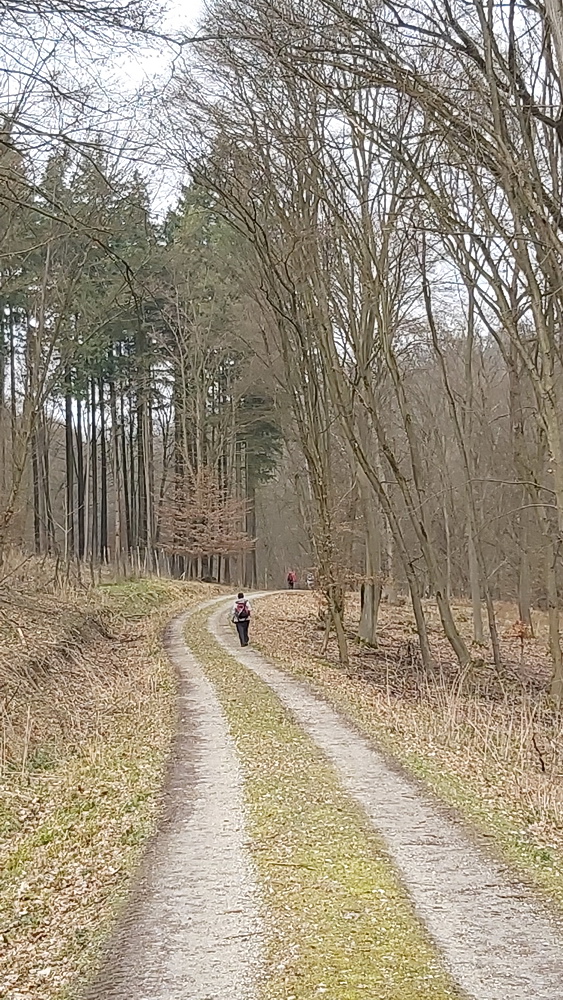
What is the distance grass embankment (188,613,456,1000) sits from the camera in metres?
4.32

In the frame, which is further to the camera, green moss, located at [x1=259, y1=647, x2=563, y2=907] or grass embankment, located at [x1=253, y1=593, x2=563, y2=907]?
grass embankment, located at [x1=253, y1=593, x2=563, y2=907]

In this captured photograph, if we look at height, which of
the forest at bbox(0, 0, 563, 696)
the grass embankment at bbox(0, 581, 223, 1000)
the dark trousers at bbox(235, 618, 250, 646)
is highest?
the forest at bbox(0, 0, 563, 696)

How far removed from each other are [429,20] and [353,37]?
879 mm

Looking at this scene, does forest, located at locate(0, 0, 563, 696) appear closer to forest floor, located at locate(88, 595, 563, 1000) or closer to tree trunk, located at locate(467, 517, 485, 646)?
tree trunk, located at locate(467, 517, 485, 646)

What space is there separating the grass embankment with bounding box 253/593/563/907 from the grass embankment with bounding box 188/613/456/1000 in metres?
0.99

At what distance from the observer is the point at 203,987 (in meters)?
4.35

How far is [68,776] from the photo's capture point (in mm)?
9727

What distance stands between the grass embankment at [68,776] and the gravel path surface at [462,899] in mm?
1852

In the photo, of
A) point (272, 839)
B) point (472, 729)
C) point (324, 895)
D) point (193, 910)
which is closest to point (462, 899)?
point (324, 895)

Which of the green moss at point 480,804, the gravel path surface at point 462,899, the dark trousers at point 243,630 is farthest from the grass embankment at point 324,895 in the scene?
the dark trousers at point 243,630

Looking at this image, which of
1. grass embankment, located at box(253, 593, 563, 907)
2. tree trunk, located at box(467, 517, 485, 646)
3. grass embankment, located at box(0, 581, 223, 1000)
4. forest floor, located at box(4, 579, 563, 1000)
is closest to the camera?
forest floor, located at box(4, 579, 563, 1000)

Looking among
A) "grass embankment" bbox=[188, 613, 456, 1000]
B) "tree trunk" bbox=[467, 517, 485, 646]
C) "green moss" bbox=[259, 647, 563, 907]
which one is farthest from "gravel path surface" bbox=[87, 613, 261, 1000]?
"tree trunk" bbox=[467, 517, 485, 646]

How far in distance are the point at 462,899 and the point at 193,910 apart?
5.22 feet

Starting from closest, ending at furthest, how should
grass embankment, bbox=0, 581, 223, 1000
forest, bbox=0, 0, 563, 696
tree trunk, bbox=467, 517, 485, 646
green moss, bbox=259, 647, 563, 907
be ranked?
grass embankment, bbox=0, 581, 223, 1000 → green moss, bbox=259, 647, 563, 907 → forest, bbox=0, 0, 563, 696 → tree trunk, bbox=467, 517, 485, 646
